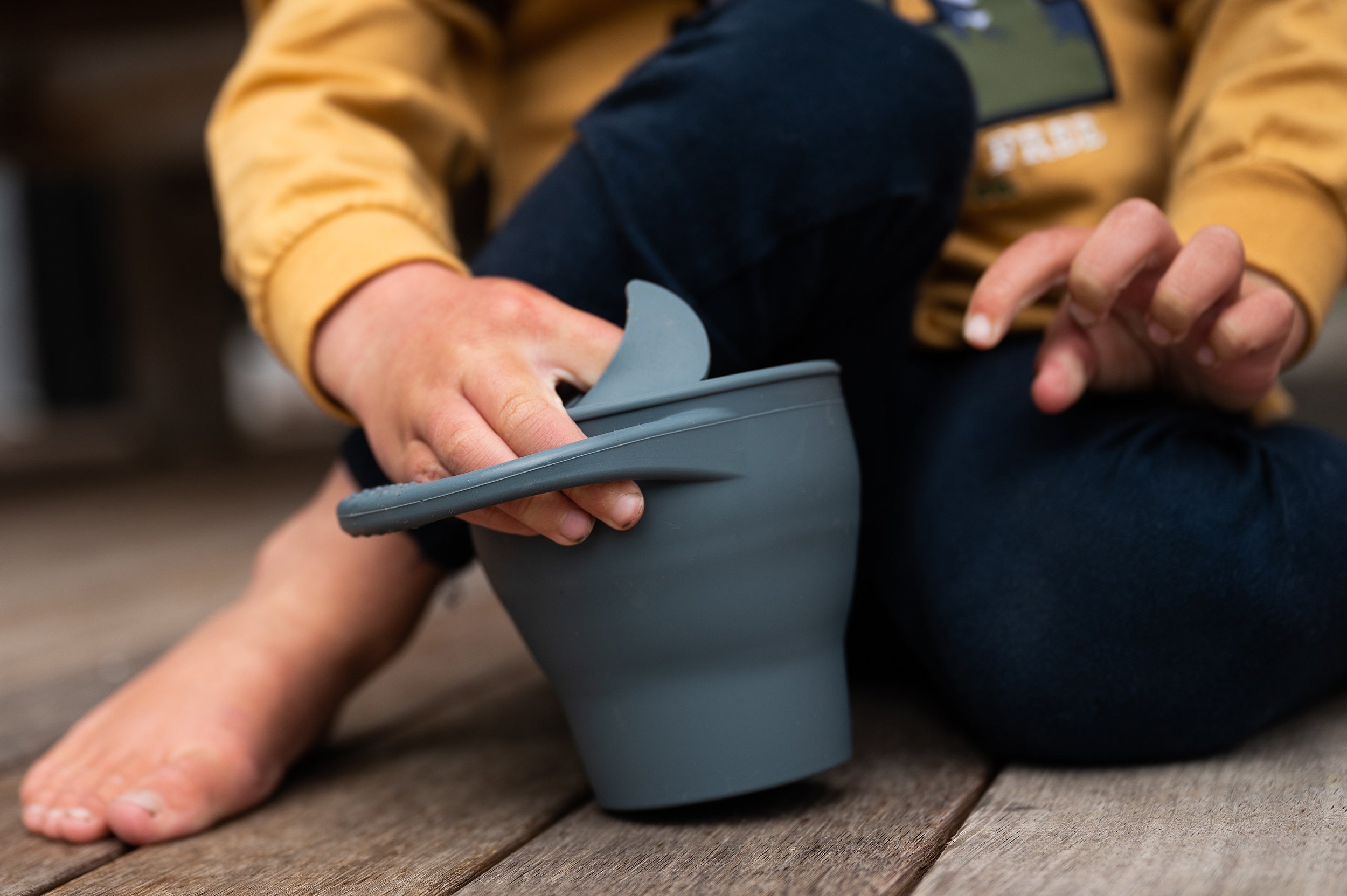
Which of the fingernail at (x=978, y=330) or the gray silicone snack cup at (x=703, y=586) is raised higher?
the fingernail at (x=978, y=330)

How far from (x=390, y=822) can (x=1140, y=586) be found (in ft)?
1.26

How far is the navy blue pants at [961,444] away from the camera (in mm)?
563

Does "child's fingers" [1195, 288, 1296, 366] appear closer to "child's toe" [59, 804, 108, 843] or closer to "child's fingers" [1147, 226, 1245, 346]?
"child's fingers" [1147, 226, 1245, 346]

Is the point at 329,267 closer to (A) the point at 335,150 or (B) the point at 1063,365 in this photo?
(A) the point at 335,150

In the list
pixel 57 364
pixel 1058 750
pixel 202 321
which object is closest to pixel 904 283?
pixel 1058 750

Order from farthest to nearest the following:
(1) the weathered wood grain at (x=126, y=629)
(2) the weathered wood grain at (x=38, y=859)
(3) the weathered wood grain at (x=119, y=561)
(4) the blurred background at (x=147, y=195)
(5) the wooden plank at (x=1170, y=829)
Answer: (4) the blurred background at (x=147, y=195), (3) the weathered wood grain at (x=119, y=561), (1) the weathered wood grain at (x=126, y=629), (2) the weathered wood grain at (x=38, y=859), (5) the wooden plank at (x=1170, y=829)

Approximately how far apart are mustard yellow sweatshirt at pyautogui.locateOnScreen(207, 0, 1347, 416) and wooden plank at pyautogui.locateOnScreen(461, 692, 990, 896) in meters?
0.27

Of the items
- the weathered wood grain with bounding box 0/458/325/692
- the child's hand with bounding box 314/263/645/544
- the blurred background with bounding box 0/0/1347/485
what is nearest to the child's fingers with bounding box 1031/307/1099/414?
the child's hand with bounding box 314/263/645/544

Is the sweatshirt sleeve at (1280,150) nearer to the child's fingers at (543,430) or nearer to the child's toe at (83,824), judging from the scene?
the child's fingers at (543,430)

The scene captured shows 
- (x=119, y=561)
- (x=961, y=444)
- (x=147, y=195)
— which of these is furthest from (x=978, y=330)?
(x=147, y=195)

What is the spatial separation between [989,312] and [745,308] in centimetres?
13

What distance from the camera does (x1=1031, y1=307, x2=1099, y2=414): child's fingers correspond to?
562mm

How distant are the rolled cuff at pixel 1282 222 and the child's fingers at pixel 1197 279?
91 millimetres

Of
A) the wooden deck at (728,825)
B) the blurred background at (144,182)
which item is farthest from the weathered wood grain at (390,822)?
the blurred background at (144,182)
